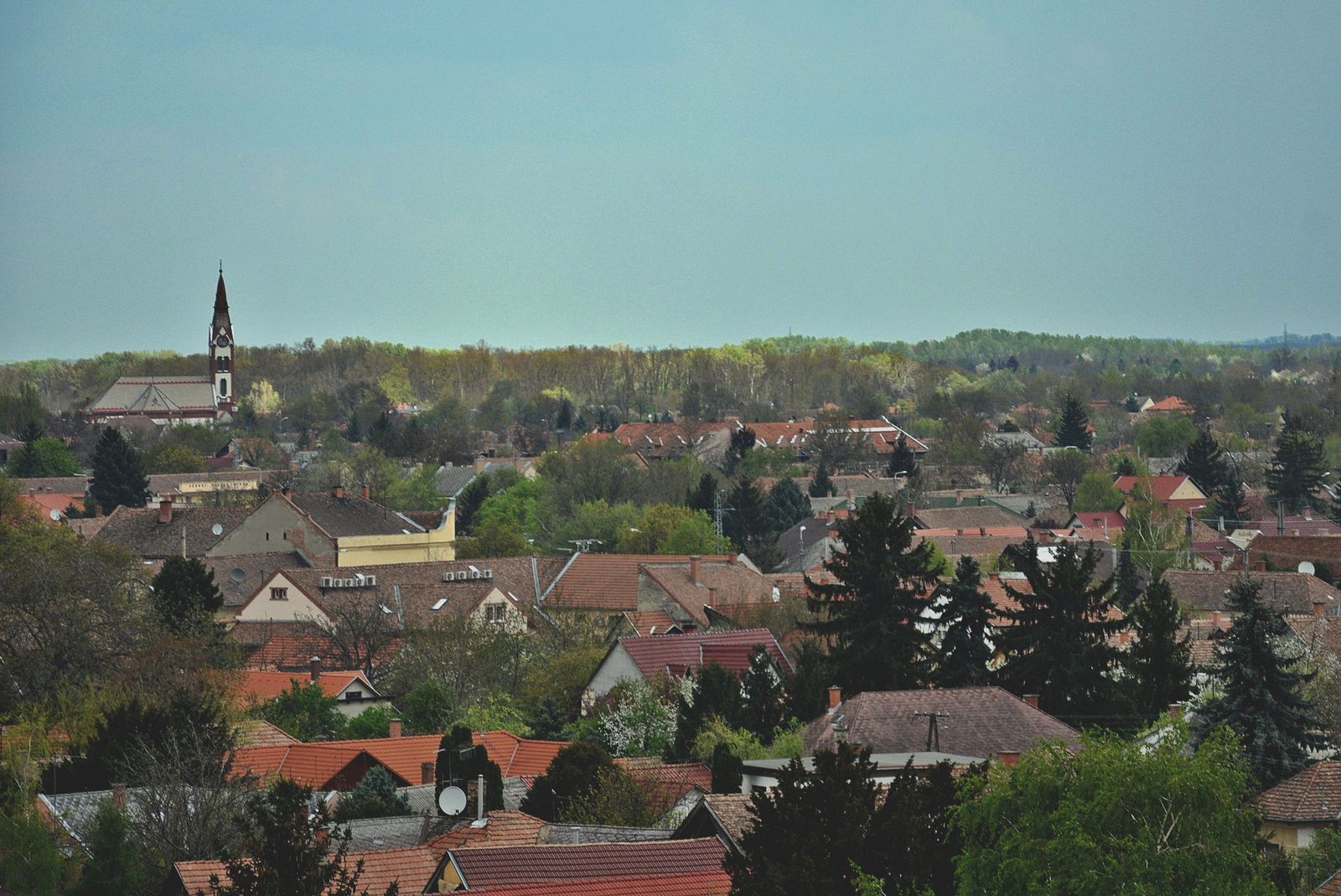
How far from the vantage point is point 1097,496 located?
9156cm

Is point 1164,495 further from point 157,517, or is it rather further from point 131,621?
point 131,621

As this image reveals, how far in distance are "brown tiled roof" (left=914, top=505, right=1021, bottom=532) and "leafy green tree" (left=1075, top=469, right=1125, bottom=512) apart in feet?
15.1

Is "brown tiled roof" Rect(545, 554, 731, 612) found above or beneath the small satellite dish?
beneath

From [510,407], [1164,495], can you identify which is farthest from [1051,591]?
[510,407]

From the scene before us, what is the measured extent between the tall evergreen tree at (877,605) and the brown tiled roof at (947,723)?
4.88 metres

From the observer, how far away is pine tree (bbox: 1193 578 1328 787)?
2800cm

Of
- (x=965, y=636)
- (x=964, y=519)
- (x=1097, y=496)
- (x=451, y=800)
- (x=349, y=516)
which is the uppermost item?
(x=451, y=800)

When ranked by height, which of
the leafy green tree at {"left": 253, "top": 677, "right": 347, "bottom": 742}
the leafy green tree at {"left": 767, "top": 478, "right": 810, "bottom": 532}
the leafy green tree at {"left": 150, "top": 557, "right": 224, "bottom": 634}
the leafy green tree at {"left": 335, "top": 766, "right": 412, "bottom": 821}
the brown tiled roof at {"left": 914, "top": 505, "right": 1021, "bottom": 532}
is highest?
the leafy green tree at {"left": 150, "top": 557, "right": 224, "bottom": 634}

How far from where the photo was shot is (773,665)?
3834cm

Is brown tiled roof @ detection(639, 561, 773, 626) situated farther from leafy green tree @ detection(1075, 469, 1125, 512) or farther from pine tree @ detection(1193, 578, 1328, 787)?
leafy green tree @ detection(1075, 469, 1125, 512)

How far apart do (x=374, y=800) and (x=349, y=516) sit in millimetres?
38734

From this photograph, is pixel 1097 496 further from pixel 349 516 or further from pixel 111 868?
pixel 111 868

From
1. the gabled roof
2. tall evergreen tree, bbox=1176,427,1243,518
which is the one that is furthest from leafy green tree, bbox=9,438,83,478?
the gabled roof

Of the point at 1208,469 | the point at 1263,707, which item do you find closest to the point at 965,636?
the point at 1263,707
